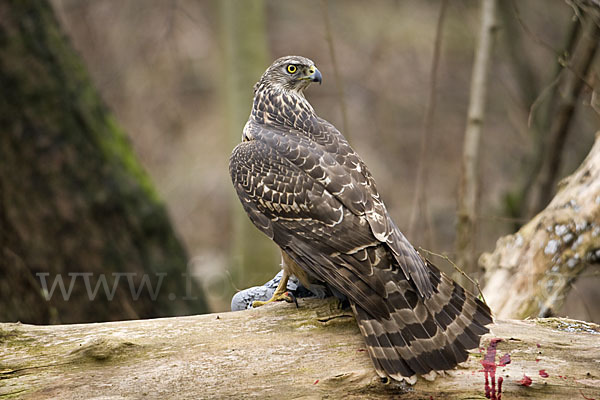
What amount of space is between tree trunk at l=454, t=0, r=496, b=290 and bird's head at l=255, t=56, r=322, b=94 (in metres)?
1.78

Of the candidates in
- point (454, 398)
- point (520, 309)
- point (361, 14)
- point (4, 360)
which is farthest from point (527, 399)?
point (361, 14)

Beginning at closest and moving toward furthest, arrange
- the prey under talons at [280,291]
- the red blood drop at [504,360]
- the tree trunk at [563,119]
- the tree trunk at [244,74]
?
1. the red blood drop at [504,360]
2. the prey under talons at [280,291]
3. the tree trunk at [563,119]
4. the tree trunk at [244,74]

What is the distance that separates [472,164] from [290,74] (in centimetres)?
192

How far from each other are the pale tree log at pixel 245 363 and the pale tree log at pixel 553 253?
1.03 meters

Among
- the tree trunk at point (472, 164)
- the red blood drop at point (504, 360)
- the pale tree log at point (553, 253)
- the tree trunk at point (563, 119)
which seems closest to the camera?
the red blood drop at point (504, 360)

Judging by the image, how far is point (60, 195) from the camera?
533 cm

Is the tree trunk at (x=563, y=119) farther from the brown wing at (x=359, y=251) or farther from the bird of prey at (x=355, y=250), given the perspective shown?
the brown wing at (x=359, y=251)

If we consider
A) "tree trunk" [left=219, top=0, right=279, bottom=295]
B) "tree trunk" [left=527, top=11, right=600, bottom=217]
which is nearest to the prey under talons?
"tree trunk" [left=527, top=11, right=600, bottom=217]

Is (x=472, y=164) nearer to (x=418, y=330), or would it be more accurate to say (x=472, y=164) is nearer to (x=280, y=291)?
(x=280, y=291)

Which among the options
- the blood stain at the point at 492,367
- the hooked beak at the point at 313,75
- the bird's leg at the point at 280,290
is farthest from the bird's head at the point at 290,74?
the blood stain at the point at 492,367

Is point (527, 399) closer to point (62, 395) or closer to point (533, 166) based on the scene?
point (62, 395)

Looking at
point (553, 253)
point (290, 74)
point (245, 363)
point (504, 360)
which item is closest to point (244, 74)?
point (290, 74)

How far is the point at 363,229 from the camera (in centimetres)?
324

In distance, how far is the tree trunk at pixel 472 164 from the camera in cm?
525
